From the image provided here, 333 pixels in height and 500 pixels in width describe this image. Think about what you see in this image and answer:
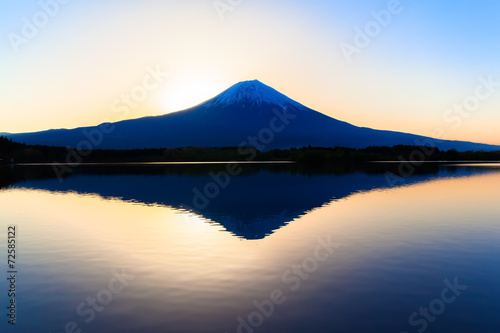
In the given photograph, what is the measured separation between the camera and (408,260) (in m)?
16.2

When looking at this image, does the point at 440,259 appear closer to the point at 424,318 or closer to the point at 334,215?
the point at 424,318

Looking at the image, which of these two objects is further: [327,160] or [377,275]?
[327,160]

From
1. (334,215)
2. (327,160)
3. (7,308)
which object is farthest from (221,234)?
(327,160)

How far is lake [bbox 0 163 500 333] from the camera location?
10367 millimetres

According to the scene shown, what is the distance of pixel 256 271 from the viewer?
14.6 meters

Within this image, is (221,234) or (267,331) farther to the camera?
(221,234)

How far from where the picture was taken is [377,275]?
46.3ft

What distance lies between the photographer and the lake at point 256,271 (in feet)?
34.0

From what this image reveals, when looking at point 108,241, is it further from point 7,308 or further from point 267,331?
point 267,331

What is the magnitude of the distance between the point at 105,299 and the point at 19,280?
13.0ft

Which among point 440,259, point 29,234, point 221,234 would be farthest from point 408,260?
point 29,234

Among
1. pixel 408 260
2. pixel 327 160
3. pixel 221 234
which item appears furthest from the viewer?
pixel 327 160

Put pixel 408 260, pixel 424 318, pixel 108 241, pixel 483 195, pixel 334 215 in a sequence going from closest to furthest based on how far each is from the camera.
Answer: pixel 424 318 → pixel 408 260 → pixel 108 241 → pixel 334 215 → pixel 483 195

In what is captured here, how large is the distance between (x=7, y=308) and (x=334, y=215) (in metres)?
20.9
